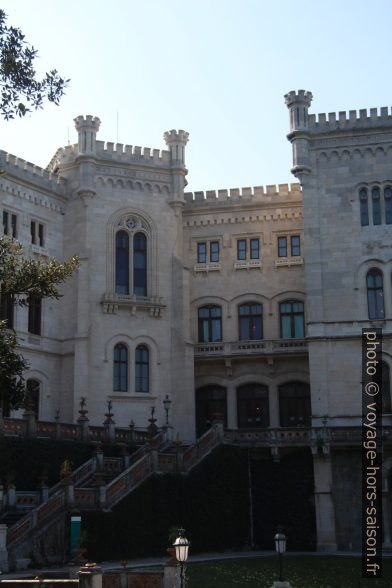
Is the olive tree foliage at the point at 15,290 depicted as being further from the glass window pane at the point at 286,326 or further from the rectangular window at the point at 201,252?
the rectangular window at the point at 201,252

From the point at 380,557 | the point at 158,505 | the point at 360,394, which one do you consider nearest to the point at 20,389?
the point at 158,505

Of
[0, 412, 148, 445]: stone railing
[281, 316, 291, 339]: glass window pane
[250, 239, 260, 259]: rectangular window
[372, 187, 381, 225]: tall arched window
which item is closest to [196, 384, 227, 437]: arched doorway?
[281, 316, 291, 339]: glass window pane

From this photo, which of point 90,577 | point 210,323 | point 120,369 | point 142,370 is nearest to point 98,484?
point 90,577

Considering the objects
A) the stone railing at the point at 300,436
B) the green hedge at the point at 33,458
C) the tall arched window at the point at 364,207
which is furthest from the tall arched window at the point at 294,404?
the green hedge at the point at 33,458

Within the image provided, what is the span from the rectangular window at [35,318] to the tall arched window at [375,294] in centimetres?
1524

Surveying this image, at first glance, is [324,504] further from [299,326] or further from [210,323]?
[210,323]

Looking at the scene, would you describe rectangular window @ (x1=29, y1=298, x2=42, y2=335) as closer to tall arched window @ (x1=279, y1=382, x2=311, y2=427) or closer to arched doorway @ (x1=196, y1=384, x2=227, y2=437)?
arched doorway @ (x1=196, y1=384, x2=227, y2=437)

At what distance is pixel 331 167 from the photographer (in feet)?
147

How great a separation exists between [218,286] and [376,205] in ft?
30.9

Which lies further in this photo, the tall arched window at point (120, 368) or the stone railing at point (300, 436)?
the tall arched window at point (120, 368)

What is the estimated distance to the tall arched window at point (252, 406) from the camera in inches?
1857

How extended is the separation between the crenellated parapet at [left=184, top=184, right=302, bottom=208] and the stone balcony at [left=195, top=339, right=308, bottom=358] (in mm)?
7459

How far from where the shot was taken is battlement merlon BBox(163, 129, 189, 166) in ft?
157

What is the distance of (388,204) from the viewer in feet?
144
